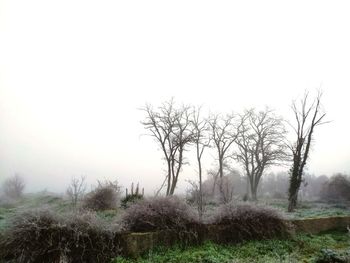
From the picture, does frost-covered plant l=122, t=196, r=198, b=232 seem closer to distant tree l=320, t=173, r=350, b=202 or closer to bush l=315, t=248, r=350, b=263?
bush l=315, t=248, r=350, b=263

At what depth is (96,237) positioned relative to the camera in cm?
868

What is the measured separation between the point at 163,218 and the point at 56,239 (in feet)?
11.0

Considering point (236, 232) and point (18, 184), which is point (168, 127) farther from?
point (18, 184)

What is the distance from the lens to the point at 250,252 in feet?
30.9

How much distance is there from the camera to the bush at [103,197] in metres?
17.7

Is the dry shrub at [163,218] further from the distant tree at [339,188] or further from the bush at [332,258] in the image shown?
the distant tree at [339,188]

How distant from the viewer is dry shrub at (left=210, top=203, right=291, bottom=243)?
10508 mm

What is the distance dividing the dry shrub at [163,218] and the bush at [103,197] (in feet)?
26.4

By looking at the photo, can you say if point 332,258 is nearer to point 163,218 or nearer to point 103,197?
point 163,218

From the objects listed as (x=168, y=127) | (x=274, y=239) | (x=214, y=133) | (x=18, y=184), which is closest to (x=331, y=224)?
(x=274, y=239)

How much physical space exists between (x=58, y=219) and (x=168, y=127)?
927 inches

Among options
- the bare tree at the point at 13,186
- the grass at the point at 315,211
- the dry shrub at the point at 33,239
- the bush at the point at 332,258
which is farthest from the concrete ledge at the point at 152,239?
the bare tree at the point at 13,186

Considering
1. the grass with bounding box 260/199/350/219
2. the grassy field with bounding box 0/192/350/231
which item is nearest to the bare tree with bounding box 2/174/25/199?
the grassy field with bounding box 0/192/350/231

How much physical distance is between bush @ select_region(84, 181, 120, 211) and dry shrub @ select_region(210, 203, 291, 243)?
892cm
